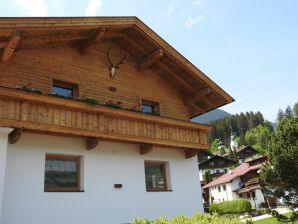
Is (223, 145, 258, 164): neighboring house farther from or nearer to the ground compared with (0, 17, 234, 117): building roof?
farther from the ground

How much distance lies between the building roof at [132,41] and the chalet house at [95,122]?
0.04m

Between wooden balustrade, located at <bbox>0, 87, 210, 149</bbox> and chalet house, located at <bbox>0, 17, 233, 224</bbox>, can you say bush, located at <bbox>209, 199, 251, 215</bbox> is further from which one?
wooden balustrade, located at <bbox>0, 87, 210, 149</bbox>

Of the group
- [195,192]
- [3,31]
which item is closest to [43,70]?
[3,31]

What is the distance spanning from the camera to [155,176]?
12.6 metres

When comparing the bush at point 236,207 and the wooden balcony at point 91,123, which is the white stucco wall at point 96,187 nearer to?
the wooden balcony at point 91,123

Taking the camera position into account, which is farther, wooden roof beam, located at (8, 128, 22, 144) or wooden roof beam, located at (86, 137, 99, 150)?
wooden roof beam, located at (86, 137, 99, 150)

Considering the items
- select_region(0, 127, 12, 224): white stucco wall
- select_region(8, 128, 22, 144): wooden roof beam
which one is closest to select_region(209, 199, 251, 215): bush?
select_region(8, 128, 22, 144): wooden roof beam

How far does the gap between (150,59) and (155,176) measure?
4.37 m

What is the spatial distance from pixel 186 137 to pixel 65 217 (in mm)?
5093

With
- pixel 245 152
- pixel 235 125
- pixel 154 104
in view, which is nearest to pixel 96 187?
pixel 154 104

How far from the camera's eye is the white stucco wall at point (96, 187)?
922 centimetres

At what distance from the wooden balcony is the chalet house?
1.1 inches

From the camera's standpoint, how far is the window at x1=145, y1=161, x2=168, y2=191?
12.3 metres

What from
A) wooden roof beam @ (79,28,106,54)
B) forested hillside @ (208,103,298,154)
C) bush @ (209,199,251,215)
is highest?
forested hillside @ (208,103,298,154)
